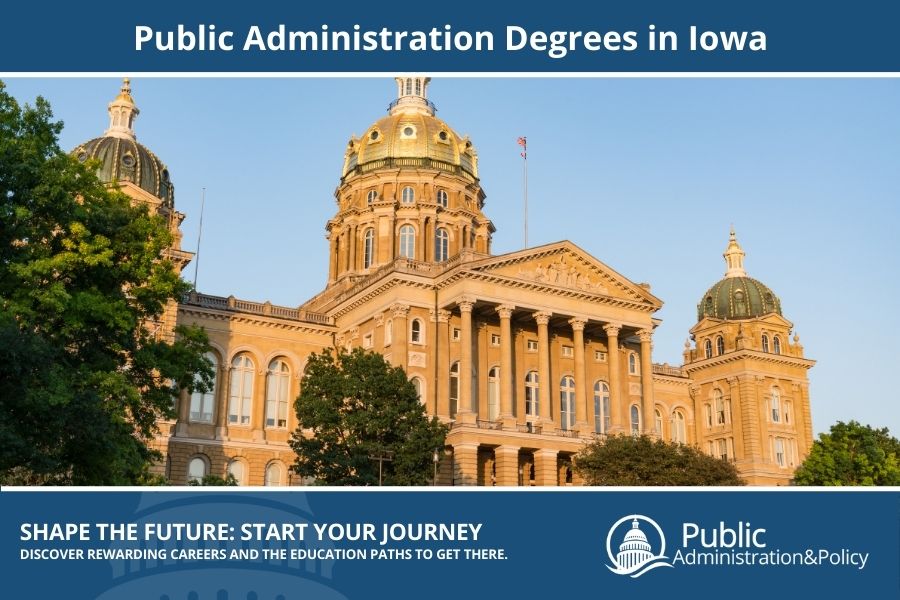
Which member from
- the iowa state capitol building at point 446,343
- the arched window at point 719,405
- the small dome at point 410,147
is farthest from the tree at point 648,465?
the small dome at point 410,147

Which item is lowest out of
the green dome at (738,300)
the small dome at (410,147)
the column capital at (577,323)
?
the column capital at (577,323)

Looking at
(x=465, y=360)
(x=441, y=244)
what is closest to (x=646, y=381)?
(x=465, y=360)

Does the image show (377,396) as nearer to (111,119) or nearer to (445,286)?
(445,286)

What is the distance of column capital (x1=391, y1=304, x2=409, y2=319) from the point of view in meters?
55.4

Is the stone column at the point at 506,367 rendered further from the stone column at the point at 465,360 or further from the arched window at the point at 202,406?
the arched window at the point at 202,406

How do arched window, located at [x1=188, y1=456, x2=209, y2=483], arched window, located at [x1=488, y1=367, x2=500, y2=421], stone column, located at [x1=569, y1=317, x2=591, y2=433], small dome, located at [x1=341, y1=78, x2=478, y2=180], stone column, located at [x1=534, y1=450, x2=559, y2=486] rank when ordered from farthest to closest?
small dome, located at [x1=341, y1=78, x2=478, y2=180] < arched window, located at [x1=488, y1=367, x2=500, y2=421] < stone column, located at [x1=569, y1=317, x2=591, y2=433] < arched window, located at [x1=188, y1=456, x2=209, y2=483] < stone column, located at [x1=534, y1=450, x2=559, y2=486]

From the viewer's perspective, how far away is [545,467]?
5366 centimetres

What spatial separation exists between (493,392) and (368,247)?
19.2 meters

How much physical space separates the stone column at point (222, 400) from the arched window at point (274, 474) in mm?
3478

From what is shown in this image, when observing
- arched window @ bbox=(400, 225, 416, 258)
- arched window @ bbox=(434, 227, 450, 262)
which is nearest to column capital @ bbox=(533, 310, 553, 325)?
arched window @ bbox=(434, 227, 450, 262)

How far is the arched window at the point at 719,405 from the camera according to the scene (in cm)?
7586

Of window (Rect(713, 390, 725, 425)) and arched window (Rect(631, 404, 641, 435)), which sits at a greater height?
window (Rect(713, 390, 725, 425))

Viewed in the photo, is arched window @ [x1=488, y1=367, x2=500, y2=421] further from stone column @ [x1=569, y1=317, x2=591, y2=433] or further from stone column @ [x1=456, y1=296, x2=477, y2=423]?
stone column @ [x1=569, y1=317, x2=591, y2=433]

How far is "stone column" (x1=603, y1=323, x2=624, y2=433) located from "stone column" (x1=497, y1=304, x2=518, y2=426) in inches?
257
